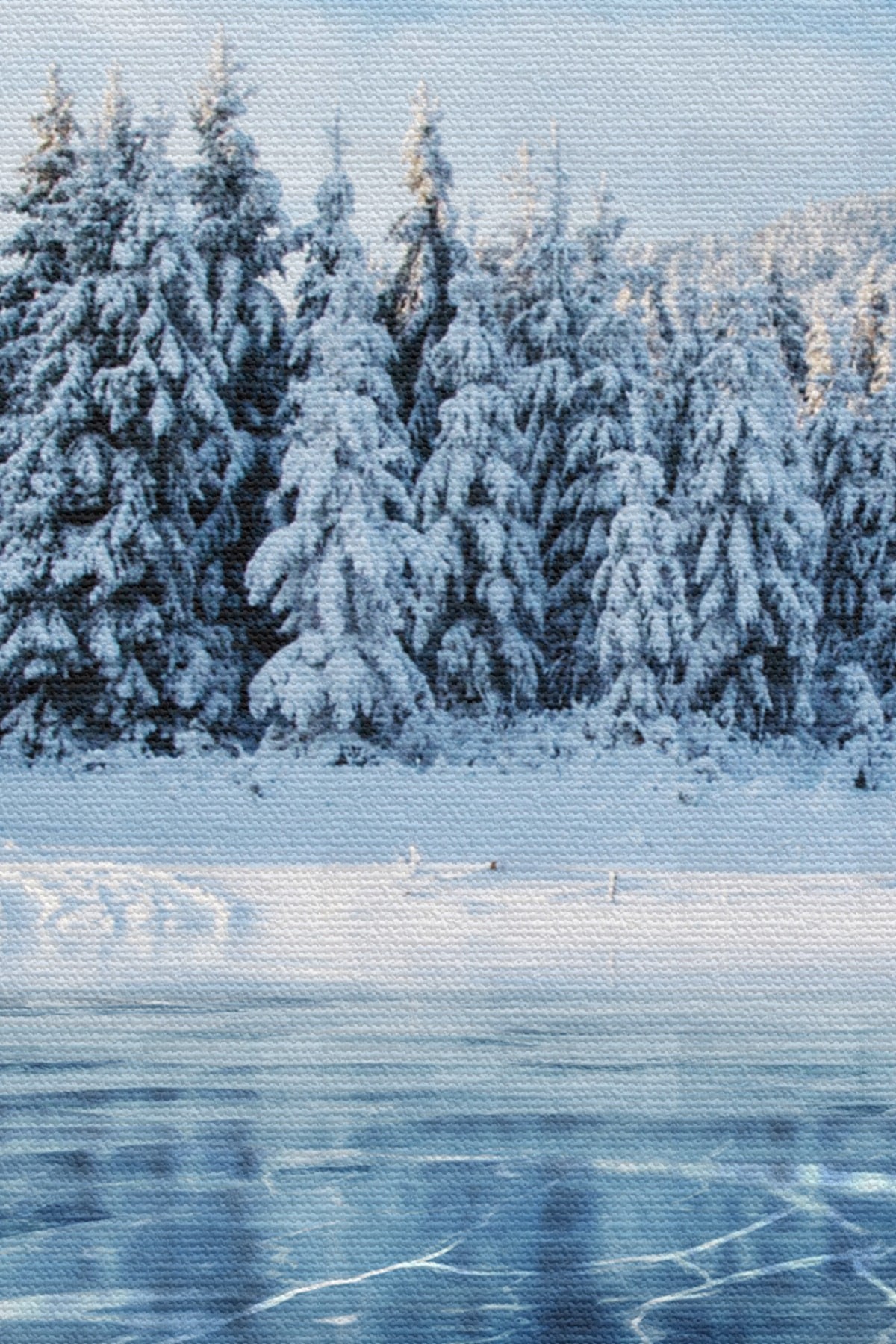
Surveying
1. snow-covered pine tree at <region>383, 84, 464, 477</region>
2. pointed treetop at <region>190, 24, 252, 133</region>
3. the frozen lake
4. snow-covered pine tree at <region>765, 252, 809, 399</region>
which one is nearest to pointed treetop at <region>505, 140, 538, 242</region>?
snow-covered pine tree at <region>383, 84, 464, 477</region>

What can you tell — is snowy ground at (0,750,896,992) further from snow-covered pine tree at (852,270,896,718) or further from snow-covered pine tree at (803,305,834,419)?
snow-covered pine tree at (803,305,834,419)

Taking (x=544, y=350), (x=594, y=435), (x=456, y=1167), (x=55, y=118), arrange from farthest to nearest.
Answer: (x=544, y=350) < (x=594, y=435) < (x=55, y=118) < (x=456, y=1167)

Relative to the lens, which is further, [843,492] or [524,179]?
[843,492]

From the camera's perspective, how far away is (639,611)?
15.9 metres

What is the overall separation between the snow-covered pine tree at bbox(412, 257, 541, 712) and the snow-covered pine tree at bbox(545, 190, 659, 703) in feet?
1.56

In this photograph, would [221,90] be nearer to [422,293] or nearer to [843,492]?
[422,293]

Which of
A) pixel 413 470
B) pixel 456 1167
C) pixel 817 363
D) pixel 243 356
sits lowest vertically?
pixel 456 1167

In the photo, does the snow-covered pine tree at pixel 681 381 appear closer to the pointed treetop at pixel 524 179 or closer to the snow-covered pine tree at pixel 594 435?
the snow-covered pine tree at pixel 594 435

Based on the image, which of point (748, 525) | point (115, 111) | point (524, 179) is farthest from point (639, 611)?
point (115, 111)

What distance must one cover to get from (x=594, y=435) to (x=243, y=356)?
4110 millimetres

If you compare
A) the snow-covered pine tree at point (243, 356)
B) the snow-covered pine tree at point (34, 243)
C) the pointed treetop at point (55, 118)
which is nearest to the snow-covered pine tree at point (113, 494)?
the snow-covered pine tree at point (34, 243)

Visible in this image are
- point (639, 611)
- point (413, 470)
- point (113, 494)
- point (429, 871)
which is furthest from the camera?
point (413, 470)

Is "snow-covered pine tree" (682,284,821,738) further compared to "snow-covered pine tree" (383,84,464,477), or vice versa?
"snow-covered pine tree" (682,284,821,738)

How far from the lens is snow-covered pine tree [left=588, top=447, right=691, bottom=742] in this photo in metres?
15.3
